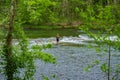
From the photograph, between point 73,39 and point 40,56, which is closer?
point 40,56

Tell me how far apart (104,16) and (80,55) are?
28.4 metres

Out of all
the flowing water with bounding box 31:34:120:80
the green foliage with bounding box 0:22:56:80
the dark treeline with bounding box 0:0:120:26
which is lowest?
the flowing water with bounding box 31:34:120:80

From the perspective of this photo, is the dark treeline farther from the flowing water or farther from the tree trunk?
the flowing water

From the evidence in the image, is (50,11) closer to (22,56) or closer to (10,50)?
(22,56)

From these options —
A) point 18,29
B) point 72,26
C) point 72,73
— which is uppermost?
point 18,29

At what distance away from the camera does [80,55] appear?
43.8m

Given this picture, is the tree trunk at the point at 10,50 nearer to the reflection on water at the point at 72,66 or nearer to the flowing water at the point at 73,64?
the flowing water at the point at 73,64

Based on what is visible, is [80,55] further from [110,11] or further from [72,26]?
[72,26]

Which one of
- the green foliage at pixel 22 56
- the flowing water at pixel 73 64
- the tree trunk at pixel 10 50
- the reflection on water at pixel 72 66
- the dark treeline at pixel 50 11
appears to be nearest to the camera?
the dark treeline at pixel 50 11

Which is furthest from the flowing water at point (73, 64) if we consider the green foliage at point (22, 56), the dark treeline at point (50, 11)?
the dark treeline at point (50, 11)

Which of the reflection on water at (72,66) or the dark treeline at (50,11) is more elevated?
the dark treeline at (50,11)

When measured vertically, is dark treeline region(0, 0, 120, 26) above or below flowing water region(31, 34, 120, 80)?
above

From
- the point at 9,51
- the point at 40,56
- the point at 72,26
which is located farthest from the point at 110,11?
the point at 72,26

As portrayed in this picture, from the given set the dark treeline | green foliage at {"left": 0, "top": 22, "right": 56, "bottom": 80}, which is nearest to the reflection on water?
green foliage at {"left": 0, "top": 22, "right": 56, "bottom": 80}
